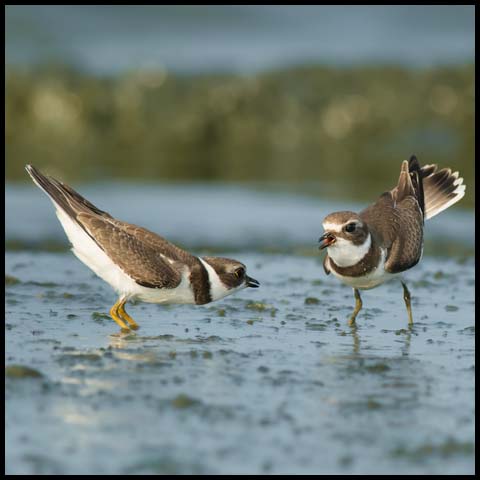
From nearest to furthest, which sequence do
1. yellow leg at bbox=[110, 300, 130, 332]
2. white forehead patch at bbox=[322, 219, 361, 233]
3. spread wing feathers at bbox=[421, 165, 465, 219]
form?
yellow leg at bbox=[110, 300, 130, 332]
white forehead patch at bbox=[322, 219, 361, 233]
spread wing feathers at bbox=[421, 165, 465, 219]

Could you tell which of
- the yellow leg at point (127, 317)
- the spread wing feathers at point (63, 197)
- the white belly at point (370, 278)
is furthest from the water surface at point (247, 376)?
the spread wing feathers at point (63, 197)

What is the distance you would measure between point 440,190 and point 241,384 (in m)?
5.50

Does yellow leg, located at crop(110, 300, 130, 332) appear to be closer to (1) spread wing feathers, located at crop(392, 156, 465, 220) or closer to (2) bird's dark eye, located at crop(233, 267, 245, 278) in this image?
(2) bird's dark eye, located at crop(233, 267, 245, 278)

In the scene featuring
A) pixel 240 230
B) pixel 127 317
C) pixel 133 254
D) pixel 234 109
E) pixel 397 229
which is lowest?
pixel 127 317

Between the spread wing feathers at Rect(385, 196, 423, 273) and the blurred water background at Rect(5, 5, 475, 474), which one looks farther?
the spread wing feathers at Rect(385, 196, 423, 273)

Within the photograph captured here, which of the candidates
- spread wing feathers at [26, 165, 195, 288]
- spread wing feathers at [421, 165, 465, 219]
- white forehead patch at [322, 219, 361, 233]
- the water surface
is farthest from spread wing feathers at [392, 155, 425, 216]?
spread wing feathers at [26, 165, 195, 288]

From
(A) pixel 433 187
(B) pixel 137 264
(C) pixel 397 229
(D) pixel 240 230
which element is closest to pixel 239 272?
(B) pixel 137 264

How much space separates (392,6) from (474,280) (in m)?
21.6

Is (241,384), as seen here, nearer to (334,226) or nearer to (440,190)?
(334,226)

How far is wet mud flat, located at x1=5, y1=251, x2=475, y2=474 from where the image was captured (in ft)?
19.9

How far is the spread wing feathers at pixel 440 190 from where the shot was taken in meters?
12.1

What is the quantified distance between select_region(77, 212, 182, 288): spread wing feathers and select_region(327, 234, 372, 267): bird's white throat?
1.43 m

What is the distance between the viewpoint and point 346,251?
9.72 meters

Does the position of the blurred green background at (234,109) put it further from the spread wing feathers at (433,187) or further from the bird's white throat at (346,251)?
the bird's white throat at (346,251)
